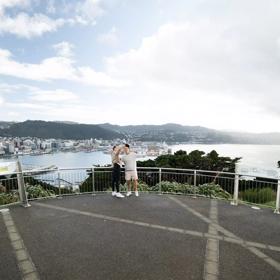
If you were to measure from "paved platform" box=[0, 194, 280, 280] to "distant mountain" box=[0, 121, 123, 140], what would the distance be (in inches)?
3718

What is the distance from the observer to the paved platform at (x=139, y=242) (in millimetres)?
3926

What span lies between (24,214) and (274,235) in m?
6.44

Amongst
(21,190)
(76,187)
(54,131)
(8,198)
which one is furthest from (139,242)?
(54,131)

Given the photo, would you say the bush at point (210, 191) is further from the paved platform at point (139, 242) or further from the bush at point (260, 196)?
the paved platform at point (139, 242)

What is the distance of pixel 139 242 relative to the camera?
5.01 m

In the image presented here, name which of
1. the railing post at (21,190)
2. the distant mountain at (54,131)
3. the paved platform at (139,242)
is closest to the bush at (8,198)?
the railing post at (21,190)

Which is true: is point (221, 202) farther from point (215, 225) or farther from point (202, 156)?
point (202, 156)

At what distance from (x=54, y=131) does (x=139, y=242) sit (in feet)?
373

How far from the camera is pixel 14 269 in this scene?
397cm

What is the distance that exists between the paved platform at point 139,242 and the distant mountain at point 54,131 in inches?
3718

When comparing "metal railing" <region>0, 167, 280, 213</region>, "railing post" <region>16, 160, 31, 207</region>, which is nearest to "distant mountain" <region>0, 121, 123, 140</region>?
"metal railing" <region>0, 167, 280, 213</region>

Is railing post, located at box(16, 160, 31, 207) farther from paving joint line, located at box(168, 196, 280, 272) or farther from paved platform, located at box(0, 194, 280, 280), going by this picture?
paving joint line, located at box(168, 196, 280, 272)

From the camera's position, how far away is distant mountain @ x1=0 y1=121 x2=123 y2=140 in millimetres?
99438

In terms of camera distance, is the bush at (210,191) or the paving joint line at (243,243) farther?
the bush at (210,191)
